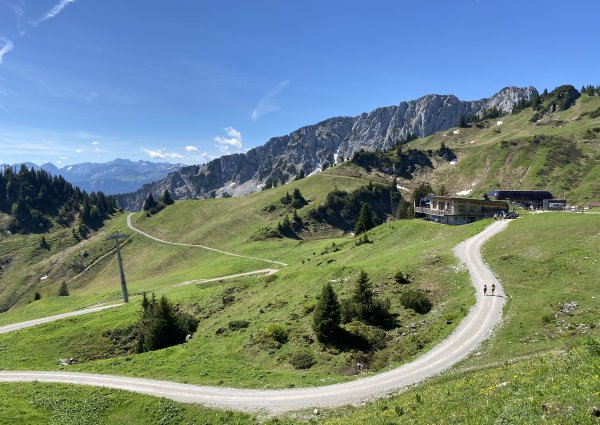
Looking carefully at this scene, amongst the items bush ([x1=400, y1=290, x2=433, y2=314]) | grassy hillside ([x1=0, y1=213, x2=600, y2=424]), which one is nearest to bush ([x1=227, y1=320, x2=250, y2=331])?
grassy hillside ([x1=0, y1=213, x2=600, y2=424])

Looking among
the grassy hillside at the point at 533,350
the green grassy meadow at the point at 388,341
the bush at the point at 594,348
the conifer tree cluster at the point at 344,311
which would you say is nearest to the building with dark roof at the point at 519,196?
the green grassy meadow at the point at 388,341

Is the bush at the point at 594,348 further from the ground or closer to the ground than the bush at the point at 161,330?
further from the ground

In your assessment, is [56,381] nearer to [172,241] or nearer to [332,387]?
[332,387]

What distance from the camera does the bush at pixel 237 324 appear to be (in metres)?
50.0

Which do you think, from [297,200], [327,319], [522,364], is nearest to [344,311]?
[327,319]

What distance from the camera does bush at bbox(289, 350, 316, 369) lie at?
36875mm

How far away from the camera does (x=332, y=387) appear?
102ft

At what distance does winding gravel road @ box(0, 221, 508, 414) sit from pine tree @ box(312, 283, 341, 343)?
350 inches

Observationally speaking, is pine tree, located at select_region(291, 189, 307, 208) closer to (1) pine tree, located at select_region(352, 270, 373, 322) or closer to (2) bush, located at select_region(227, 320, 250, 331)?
(2) bush, located at select_region(227, 320, 250, 331)

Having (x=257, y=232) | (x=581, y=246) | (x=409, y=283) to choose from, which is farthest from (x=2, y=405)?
(x=257, y=232)

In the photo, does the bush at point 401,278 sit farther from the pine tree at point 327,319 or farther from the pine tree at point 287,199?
the pine tree at point 287,199

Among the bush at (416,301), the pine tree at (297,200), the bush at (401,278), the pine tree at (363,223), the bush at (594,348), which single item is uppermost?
the pine tree at (297,200)

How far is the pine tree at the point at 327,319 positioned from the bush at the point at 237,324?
12.8 metres

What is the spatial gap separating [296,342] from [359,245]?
153 ft
